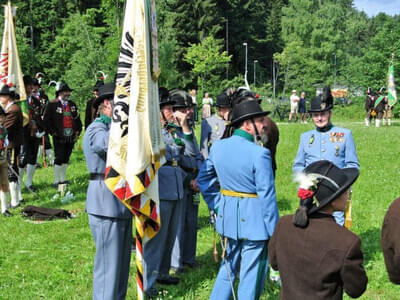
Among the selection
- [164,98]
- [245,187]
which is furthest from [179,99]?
[245,187]

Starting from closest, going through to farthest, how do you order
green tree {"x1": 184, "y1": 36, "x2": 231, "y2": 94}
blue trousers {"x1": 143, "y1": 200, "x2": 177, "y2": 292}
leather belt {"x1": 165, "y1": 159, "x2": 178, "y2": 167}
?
blue trousers {"x1": 143, "y1": 200, "x2": 177, "y2": 292}, leather belt {"x1": 165, "y1": 159, "x2": 178, "y2": 167}, green tree {"x1": 184, "y1": 36, "x2": 231, "y2": 94}

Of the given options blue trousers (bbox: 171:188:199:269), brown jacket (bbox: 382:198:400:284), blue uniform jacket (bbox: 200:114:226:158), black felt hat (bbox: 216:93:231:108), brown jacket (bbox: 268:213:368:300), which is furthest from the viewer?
blue uniform jacket (bbox: 200:114:226:158)

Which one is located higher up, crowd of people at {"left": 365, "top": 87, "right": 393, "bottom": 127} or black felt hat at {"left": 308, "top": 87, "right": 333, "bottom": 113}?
black felt hat at {"left": 308, "top": 87, "right": 333, "bottom": 113}

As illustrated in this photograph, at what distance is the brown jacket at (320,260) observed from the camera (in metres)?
2.71

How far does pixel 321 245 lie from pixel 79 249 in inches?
204

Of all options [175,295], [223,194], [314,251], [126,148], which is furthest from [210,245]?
[314,251]

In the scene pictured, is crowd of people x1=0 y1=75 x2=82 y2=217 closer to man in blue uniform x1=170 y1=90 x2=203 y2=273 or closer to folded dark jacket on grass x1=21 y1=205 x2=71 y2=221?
folded dark jacket on grass x1=21 y1=205 x2=71 y2=221

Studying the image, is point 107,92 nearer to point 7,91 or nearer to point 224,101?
point 224,101

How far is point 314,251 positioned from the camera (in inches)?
111

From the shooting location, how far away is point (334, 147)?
5781 mm

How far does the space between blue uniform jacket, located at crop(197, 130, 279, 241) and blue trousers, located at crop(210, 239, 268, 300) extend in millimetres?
125

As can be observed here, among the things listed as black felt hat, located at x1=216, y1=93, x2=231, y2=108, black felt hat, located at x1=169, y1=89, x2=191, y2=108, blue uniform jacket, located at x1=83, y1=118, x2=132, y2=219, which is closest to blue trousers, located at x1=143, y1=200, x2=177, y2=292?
blue uniform jacket, located at x1=83, y1=118, x2=132, y2=219

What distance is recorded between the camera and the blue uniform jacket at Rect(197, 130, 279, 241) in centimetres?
392

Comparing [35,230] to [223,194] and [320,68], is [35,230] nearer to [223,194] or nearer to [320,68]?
[223,194]
